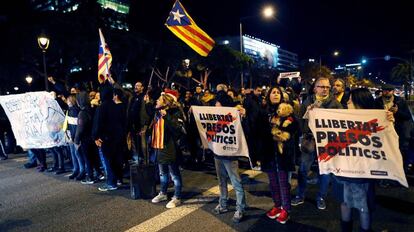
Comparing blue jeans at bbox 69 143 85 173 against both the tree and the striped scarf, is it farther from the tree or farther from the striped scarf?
the tree

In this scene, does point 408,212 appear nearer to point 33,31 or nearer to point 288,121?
point 288,121

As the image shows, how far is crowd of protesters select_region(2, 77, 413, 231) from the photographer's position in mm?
4203

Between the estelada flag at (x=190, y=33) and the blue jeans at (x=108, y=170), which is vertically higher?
the estelada flag at (x=190, y=33)

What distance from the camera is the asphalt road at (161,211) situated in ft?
15.4

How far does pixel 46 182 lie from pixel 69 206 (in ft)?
6.96

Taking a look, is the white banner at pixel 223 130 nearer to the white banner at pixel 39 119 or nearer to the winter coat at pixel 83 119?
the winter coat at pixel 83 119

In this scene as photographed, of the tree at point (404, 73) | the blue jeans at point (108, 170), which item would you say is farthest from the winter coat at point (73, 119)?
the tree at point (404, 73)

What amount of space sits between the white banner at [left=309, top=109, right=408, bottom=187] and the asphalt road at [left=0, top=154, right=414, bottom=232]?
3.74ft

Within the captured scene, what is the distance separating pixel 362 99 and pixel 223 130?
200cm

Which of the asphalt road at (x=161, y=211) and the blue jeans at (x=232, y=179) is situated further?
the blue jeans at (x=232, y=179)

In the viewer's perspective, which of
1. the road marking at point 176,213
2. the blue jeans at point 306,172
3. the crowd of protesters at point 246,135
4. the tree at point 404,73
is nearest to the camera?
the crowd of protesters at point 246,135

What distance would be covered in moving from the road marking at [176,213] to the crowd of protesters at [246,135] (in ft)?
0.73

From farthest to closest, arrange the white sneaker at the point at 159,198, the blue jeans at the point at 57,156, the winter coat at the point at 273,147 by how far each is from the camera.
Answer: the blue jeans at the point at 57,156, the white sneaker at the point at 159,198, the winter coat at the point at 273,147

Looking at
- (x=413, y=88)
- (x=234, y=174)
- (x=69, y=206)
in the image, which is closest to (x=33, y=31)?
(x=69, y=206)
